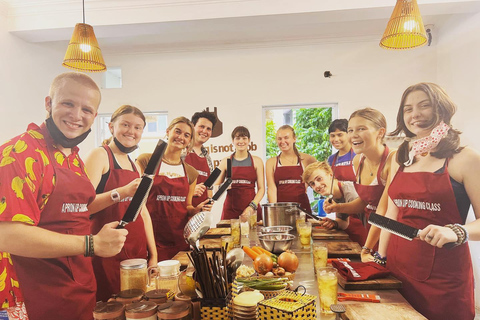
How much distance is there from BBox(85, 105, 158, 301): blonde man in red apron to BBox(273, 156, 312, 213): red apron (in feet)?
8.01

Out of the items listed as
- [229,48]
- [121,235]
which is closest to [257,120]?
[229,48]

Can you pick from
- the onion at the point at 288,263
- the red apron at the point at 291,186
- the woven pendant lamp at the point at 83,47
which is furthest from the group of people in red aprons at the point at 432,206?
the woven pendant lamp at the point at 83,47

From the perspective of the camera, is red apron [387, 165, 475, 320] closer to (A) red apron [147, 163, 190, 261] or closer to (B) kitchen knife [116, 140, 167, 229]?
(B) kitchen knife [116, 140, 167, 229]

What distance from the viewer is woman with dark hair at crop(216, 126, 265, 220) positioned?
483 centimetres

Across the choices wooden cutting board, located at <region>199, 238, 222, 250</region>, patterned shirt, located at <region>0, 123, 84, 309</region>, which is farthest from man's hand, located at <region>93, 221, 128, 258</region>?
wooden cutting board, located at <region>199, 238, 222, 250</region>

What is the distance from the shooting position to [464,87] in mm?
3883

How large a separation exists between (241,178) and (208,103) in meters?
1.38

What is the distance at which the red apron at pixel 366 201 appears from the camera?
2801mm

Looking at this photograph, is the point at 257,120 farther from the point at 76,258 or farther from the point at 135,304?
the point at 135,304

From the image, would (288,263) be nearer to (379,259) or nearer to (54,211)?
(379,259)

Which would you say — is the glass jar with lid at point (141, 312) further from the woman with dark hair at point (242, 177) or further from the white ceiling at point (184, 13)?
the woman with dark hair at point (242, 177)

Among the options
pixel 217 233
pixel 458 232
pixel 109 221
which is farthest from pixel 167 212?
pixel 458 232

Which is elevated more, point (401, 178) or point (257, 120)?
point (257, 120)

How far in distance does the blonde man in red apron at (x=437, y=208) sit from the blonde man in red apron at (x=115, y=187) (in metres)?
1.82
